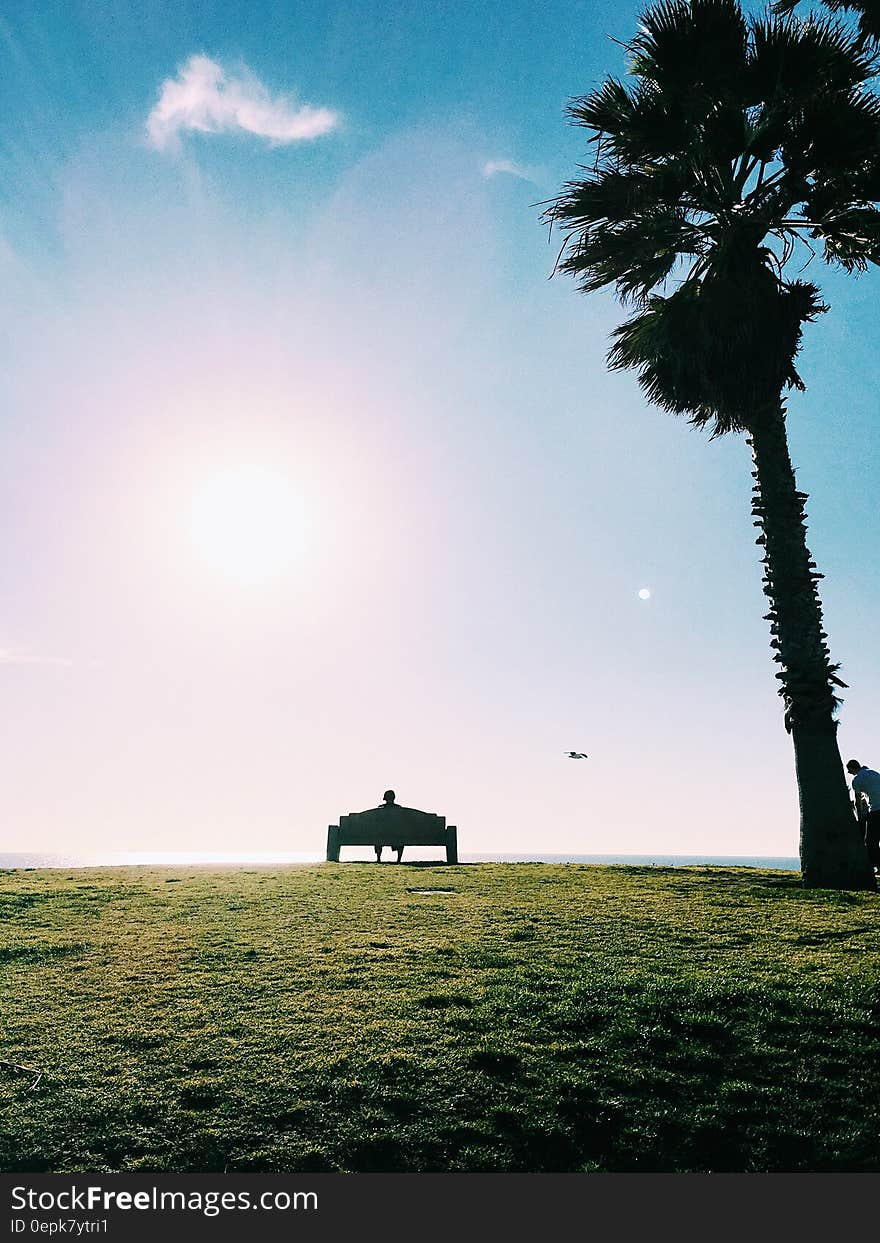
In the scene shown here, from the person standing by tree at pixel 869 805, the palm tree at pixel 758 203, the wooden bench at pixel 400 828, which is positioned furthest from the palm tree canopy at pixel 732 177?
the wooden bench at pixel 400 828

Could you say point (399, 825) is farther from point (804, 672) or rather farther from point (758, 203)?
point (758, 203)

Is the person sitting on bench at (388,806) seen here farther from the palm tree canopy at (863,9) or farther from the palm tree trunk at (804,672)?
the palm tree canopy at (863,9)

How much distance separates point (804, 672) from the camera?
11.5 metres

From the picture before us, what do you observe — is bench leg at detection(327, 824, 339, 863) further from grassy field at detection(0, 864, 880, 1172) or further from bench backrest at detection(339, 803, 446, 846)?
grassy field at detection(0, 864, 880, 1172)

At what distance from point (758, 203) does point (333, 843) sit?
50.5 feet

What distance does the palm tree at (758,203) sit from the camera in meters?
11.8

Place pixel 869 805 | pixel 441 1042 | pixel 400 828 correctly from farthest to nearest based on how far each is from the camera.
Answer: pixel 400 828
pixel 869 805
pixel 441 1042

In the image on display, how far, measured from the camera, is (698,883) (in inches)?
452

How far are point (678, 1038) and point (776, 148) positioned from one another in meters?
14.2

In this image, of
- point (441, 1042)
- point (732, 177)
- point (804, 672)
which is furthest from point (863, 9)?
point (441, 1042)

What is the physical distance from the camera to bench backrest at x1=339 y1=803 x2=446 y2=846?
16.0 meters

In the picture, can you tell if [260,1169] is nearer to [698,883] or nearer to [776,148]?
[698,883]

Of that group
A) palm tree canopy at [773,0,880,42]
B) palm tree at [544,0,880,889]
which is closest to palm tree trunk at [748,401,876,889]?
palm tree at [544,0,880,889]
